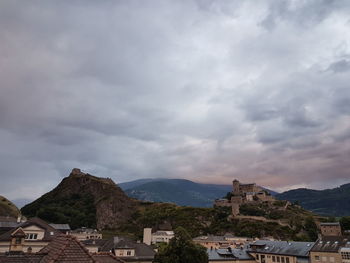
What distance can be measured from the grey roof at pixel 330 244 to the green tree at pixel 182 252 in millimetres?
46807

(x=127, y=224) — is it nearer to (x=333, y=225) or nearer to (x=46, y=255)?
(x=333, y=225)

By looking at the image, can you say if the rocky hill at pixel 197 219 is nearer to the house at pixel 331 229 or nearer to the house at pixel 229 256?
the house at pixel 331 229

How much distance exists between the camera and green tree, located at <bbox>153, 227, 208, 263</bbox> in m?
45.2

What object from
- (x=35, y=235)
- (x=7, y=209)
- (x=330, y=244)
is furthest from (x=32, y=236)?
(x=7, y=209)

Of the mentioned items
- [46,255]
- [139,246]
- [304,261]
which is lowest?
[304,261]

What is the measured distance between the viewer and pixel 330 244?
78000 mm

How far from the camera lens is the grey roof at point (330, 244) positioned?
250 ft

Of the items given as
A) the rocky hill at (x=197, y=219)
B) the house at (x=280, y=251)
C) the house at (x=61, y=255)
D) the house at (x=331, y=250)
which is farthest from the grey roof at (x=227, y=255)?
the house at (x=61, y=255)

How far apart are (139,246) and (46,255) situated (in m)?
51.2

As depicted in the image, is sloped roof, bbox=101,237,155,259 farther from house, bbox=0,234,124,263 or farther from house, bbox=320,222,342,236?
house, bbox=320,222,342,236

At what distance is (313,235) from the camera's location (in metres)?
141

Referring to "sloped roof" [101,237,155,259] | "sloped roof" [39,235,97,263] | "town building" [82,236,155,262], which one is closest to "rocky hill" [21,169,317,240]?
"sloped roof" [101,237,155,259]

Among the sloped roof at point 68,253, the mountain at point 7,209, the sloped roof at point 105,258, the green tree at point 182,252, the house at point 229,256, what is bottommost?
the house at point 229,256

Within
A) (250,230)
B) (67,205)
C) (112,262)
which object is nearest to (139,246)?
(112,262)
